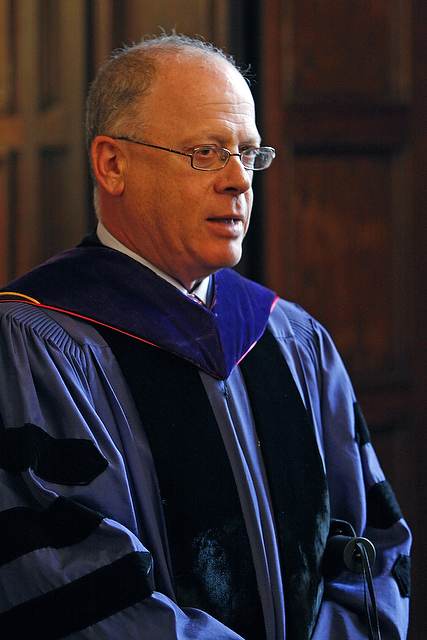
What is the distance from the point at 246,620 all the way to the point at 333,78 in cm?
191

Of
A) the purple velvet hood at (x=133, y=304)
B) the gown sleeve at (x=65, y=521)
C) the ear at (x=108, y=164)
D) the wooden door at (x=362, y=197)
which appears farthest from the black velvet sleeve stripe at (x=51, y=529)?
the wooden door at (x=362, y=197)

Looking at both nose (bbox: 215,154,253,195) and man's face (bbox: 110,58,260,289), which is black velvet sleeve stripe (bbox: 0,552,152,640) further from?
nose (bbox: 215,154,253,195)

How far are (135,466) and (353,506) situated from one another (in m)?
0.58

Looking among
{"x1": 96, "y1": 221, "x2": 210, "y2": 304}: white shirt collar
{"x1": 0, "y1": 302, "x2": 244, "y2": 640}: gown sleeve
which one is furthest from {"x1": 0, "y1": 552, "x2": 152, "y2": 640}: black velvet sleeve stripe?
{"x1": 96, "y1": 221, "x2": 210, "y2": 304}: white shirt collar

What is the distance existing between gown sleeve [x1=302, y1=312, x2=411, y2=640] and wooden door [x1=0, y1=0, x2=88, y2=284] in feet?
4.11

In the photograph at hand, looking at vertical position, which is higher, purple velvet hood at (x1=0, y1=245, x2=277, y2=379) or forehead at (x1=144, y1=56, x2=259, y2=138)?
forehead at (x1=144, y1=56, x2=259, y2=138)

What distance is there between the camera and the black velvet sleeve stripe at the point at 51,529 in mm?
1249

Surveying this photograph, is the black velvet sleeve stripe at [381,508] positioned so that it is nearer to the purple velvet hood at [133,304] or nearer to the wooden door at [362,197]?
the purple velvet hood at [133,304]

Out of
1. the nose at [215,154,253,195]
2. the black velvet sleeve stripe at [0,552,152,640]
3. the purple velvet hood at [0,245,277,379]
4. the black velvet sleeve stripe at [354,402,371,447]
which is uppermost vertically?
the nose at [215,154,253,195]

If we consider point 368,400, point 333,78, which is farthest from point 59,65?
point 368,400

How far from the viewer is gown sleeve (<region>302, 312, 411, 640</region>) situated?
1.52m

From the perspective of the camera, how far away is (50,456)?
1302mm

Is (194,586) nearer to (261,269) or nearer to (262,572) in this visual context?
(262,572)

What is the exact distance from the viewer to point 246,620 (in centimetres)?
144
